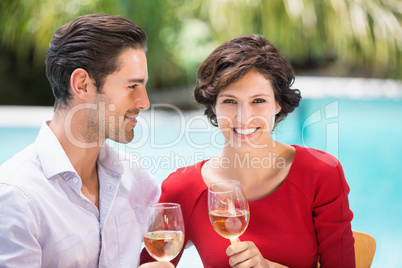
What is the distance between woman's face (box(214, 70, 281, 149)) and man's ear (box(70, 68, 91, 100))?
0.50 meters

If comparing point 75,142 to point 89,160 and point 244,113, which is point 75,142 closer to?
point 89,160

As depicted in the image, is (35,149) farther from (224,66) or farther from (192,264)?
(192,264)

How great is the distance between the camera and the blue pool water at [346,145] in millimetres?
4590

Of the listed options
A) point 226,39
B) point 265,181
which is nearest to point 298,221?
point 265,181

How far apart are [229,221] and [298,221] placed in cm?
44

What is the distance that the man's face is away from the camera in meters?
1.76

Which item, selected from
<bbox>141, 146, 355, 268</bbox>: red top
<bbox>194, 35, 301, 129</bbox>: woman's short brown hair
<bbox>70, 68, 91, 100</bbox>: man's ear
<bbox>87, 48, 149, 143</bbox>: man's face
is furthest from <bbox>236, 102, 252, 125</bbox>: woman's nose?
<bbox>70, 68, 91, 100</bbox>: man's ear

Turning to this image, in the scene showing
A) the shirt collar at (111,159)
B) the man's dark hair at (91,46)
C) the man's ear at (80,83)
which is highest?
the man's dark hair at (91,46)

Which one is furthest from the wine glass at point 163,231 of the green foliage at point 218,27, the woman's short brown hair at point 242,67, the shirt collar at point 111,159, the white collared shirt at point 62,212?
the green foliage at point 218,27

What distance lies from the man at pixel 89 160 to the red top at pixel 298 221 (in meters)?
0.20

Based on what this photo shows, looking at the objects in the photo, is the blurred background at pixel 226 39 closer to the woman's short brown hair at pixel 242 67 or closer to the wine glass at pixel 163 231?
the woman's short brown hair at pixel 242 67

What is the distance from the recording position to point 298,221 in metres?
1.74

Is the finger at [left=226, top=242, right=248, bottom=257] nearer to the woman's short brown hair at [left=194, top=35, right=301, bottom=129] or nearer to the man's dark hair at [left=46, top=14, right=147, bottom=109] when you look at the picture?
the woman's short brown hair at [left=194, top=35, right=301, bottom=129]

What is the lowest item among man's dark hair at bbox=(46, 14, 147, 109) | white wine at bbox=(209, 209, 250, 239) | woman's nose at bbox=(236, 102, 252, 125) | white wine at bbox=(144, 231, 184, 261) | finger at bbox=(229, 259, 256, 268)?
finger at bbox=(229, 259, 256, 268)
